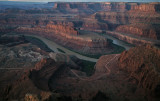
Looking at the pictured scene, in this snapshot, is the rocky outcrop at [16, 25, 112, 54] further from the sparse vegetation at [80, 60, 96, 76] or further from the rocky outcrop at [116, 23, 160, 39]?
the rocky outcrop at [116, 23, 160, 39]

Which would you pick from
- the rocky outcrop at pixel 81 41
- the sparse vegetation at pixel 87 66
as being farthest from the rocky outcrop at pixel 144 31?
the sparse vegetation at pixel 87 66

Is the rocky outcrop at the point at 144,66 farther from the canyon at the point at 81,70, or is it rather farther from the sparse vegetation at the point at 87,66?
the sparse vegetation at the point at 87,66

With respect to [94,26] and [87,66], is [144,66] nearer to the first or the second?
[87,66]

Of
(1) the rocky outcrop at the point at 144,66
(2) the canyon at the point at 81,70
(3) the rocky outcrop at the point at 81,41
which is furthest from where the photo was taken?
(3) the rocky outcrop at the point at 81,41

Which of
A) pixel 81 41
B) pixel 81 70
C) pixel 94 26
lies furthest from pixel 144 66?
pixel 94 26

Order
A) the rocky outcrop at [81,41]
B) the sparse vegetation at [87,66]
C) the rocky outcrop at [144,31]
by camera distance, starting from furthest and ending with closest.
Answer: the rocky outcrop at [144,31]
the rocky outcrop at [81,41]
the sparse vegetation at [87,66]

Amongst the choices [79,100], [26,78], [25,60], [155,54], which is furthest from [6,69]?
[155,54]

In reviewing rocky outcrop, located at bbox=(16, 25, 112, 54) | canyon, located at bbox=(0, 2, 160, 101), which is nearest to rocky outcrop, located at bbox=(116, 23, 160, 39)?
canyon, located at bbox=(0, 2, 160, 101)

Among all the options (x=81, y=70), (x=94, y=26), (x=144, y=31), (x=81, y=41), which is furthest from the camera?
(x=94, y=26)
